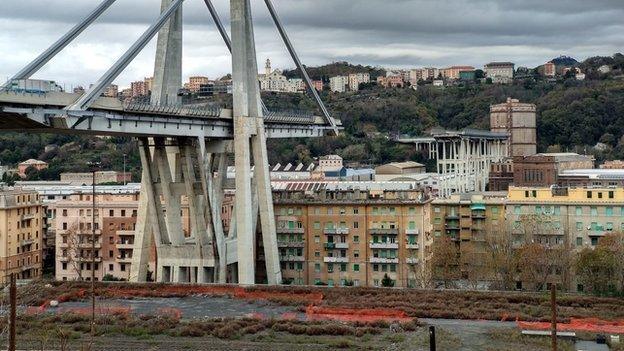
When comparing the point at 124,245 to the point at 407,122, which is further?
the point at 407,122

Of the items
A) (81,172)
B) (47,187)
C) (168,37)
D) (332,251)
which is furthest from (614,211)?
(81,172)

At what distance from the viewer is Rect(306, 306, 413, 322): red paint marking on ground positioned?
109 ft

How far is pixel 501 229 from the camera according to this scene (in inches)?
1935

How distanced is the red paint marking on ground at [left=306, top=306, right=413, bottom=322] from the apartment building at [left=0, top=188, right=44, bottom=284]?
1974 centimetres

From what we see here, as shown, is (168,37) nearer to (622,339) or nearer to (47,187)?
(622,339)

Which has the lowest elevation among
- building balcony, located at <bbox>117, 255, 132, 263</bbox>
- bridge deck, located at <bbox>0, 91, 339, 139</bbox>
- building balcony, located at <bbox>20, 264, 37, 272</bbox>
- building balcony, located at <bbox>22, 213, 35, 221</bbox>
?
building balcony, located at <bbox>20, 264, 37, 272</bbox>

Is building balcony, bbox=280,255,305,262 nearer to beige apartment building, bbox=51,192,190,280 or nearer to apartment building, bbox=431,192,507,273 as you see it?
beige apartment building, bbox=51,192,190,280

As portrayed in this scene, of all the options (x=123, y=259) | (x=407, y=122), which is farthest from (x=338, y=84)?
(x=123, y=259)

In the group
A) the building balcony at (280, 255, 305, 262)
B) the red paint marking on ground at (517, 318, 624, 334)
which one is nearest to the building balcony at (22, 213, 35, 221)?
the building balcony at (280, 255, 305, 262)

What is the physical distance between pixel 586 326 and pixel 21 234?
30807 millimetres

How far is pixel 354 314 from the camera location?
34.5 meters

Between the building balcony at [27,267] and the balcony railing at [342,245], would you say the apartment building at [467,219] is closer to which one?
the balcony railing at [342,245]

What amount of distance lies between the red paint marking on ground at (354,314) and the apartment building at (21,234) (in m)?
19.7

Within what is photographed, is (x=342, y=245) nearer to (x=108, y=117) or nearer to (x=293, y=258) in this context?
(x=293, y=258)
